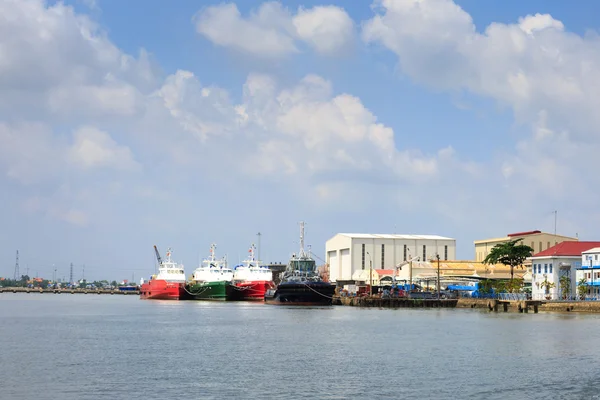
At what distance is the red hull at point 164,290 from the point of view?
576 feet

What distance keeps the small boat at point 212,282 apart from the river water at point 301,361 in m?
81.3

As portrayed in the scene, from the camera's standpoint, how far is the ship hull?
135 meters

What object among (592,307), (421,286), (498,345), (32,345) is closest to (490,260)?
(421,286)

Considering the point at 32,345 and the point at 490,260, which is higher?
the point at 490,260

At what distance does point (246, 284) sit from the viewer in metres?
171

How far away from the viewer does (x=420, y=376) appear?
1770 inches

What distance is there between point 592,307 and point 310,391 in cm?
7244

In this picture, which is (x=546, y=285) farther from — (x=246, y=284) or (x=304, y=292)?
(x=246, y=284)

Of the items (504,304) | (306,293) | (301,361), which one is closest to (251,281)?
(306,293)

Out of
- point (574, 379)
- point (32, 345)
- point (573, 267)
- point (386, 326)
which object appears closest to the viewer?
point (574, 379)

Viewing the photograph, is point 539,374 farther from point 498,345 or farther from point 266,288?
point 266,288

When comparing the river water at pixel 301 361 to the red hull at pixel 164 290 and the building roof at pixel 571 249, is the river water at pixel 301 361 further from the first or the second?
the red hull at pixel 164 290

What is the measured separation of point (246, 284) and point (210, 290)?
26.1 feet

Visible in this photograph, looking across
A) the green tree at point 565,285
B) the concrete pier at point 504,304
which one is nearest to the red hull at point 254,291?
the concrete pier at point 504,304
